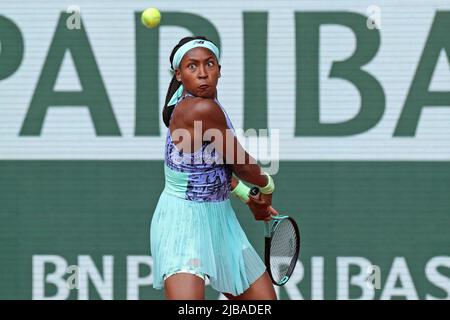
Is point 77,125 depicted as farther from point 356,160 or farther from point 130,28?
point 356,160

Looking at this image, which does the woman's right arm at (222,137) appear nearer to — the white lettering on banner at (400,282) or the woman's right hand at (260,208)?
the woman's right hand at (260,208)

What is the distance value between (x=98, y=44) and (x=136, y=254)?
4.38 feet

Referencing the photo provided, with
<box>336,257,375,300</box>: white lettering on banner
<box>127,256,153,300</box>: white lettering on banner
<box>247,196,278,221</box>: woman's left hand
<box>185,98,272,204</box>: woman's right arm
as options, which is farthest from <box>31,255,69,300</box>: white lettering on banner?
<box>185,98,272,204</box>: woman's right arm

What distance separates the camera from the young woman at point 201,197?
5.59 metres

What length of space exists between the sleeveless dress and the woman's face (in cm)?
12

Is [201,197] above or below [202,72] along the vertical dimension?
below

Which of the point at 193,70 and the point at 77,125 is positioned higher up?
the point at 77,125

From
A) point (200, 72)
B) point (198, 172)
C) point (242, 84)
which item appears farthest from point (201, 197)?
point (242, 84)

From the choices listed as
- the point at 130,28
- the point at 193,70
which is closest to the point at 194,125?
the point at 193,70

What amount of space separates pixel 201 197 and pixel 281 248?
0.60 meters

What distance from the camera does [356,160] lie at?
7551 millimetres

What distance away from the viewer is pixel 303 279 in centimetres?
764

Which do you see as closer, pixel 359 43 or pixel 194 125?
pixel 194 125
